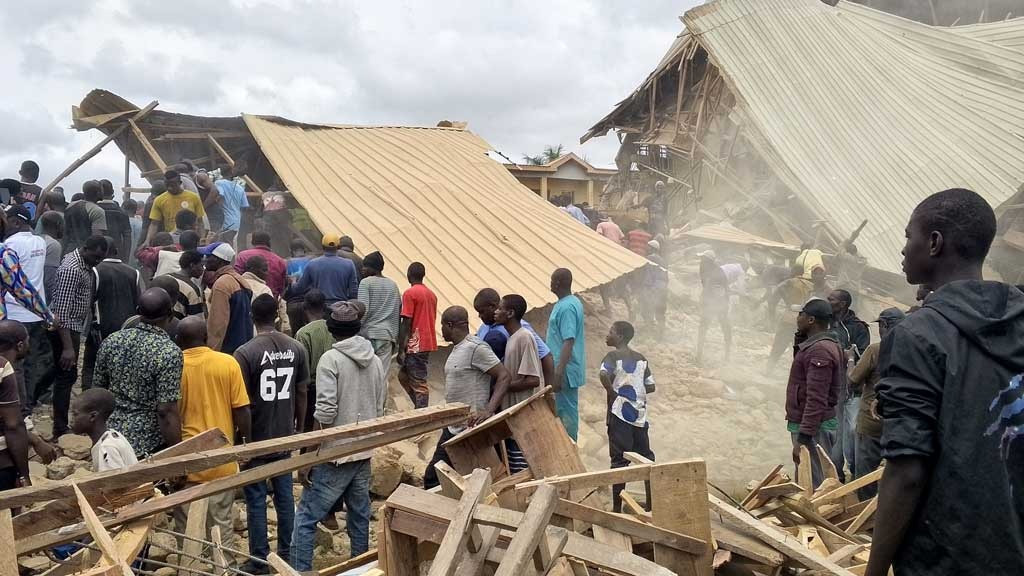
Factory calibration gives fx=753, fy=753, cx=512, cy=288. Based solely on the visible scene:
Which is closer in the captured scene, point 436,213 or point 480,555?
point 480,555

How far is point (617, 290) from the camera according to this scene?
40.6 ft

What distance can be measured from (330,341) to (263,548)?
1.60 metres

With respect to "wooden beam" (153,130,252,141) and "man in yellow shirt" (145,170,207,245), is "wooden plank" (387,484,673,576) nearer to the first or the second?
"man in yellow shirt" (145,170,207,245)

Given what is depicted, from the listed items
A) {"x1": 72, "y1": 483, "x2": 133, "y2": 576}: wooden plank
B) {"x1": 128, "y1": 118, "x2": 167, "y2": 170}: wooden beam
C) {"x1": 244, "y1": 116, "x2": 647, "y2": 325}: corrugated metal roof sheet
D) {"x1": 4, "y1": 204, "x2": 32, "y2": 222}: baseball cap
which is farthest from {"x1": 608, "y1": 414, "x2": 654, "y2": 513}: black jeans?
{"x1": 128, "y1": 118, "x2": 167, "y2": 170}: wooden beam

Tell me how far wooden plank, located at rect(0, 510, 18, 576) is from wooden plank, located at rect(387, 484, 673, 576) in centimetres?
136

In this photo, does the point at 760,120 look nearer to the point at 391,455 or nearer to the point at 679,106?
the point at 679,106

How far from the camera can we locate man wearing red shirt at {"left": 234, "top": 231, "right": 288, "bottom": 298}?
6.95m

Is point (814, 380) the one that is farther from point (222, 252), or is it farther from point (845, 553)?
point (222, 252)

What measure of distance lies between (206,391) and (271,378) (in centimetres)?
47

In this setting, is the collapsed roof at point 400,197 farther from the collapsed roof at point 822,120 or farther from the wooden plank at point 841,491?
the collapsed roof at point 822,120

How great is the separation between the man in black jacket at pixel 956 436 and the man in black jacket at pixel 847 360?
13.0 ft

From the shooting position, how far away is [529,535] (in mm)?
2414

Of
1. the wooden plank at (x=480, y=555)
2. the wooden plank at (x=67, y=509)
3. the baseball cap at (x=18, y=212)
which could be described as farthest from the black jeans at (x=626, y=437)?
the baseball cap at (x=18, y=212)

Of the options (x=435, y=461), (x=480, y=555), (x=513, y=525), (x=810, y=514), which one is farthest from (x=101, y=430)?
(x=810, y=514)
